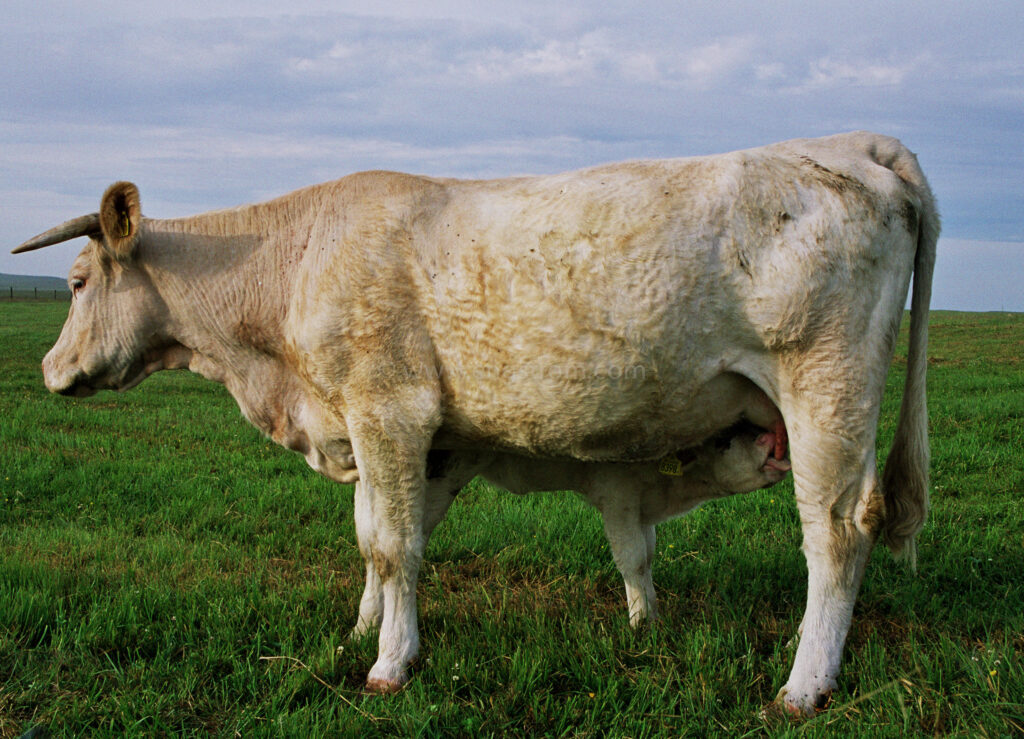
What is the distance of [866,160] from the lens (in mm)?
4074

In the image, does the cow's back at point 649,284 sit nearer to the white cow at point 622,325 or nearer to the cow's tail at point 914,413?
the white cow at point 622,325

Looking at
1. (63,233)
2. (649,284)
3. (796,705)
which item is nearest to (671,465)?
(649,284)

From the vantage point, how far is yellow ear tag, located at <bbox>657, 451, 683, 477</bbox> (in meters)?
4.61

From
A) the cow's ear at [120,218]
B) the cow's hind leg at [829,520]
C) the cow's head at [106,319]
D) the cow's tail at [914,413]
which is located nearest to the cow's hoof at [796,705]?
the cow's hind leg at [829,520]

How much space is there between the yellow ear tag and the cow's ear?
3.18 m

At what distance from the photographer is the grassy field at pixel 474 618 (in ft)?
12.5

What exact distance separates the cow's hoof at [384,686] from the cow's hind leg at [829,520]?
1799 millimetres

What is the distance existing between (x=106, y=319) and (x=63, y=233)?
0.54 metres

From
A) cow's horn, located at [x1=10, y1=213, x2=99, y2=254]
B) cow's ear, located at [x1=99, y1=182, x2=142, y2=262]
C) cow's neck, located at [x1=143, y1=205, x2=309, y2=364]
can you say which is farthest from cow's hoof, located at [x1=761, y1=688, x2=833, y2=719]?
cow's horn, located at [x1=10, y1=213, x2=99, y2=254]

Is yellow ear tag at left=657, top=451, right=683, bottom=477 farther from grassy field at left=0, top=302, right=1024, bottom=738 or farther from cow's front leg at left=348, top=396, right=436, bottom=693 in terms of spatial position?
cow's front leg at left=348, top=396, right=436, bottom=693

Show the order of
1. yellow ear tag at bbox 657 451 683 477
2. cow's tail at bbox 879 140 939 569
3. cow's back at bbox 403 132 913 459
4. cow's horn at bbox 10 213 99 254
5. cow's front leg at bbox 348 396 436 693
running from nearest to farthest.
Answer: cow's back at bbox 403 132 913 459 < cow's tail at bbox 879 140 939 569 < cow's front leg at bbox 348 396 436 693 < yellow ear tag at bbox 657 451 683 477 < cow's horn at bbox 10 213 99 254

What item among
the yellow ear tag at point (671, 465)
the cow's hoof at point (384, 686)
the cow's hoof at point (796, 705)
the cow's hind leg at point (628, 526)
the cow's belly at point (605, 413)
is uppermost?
the cow's belly at point (605, 413)

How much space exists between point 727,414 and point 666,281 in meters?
0.78

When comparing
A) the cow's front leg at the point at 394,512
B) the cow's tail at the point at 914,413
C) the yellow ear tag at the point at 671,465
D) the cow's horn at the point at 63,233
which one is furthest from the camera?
the cow's horn at the point at 63,233
